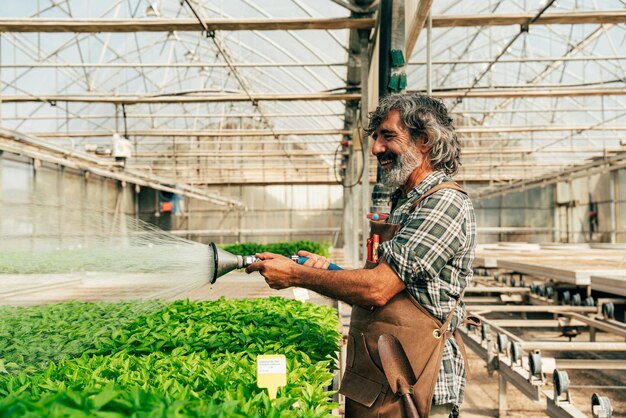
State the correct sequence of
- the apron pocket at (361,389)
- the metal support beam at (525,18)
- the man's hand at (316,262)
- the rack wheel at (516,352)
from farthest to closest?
the metal support beam at (525,18) → the rack wheel at (516,352) → the man's hand at (316,262) → the apron pocket at (361,389)

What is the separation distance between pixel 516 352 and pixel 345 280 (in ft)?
9.53

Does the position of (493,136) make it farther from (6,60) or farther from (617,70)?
(6,60)

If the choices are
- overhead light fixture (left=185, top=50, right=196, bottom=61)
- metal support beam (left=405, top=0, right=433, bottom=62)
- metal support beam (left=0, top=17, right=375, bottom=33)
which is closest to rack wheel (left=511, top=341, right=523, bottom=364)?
metal support beam (left=405, top=0, right=433, bottom=62)

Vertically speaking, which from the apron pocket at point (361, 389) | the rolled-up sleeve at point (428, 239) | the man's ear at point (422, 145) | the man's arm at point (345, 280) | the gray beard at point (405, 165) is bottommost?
the apron pocket at point (361, 389)

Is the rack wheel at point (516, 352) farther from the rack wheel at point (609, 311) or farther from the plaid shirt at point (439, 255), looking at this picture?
the plaid shirt at point (439, 255)

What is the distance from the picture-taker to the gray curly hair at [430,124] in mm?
1901

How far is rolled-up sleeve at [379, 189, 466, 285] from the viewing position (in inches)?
66.1

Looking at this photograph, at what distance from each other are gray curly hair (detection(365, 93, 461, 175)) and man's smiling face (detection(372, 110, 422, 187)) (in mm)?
23

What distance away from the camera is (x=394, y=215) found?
6.51ft

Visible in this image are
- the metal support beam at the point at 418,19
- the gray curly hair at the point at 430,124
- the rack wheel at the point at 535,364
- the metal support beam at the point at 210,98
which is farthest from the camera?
the metal support beam at the point at 210,98

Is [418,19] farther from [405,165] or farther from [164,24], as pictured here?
[164,24]

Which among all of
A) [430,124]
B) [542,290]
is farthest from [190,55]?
[430,124]

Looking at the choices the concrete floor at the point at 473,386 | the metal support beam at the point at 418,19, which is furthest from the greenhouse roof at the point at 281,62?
the concrete floor at the point at 473,386

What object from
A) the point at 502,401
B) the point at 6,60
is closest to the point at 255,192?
the point at 6,60
